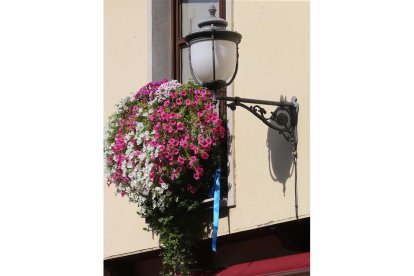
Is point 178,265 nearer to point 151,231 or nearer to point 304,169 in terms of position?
point 151,231

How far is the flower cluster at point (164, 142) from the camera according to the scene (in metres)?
6.29

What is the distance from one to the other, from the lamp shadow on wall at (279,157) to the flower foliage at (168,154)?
36cm

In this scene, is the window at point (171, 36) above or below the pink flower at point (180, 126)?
above

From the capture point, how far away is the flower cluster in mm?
6285

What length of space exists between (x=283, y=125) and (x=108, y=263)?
2.80m

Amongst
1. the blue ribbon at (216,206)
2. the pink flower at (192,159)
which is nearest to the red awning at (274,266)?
the blue ribbon at (216,206)

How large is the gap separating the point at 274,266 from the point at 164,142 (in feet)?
3.83

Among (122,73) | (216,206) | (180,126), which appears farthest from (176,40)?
(216,206)

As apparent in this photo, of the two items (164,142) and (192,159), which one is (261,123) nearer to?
(192,159)

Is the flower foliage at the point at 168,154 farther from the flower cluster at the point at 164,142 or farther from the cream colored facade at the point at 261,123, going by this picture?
the cream colored facade at the point at 261,123

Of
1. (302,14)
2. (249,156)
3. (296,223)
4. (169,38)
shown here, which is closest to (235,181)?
(249,156)

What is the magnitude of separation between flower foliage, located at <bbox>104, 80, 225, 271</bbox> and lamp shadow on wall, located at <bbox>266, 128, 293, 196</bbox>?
357 mm

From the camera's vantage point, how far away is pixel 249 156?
21.1 ft

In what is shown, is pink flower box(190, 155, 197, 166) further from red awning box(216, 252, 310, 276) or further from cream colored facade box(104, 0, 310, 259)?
red awning box(216, 252, 310, 276)
